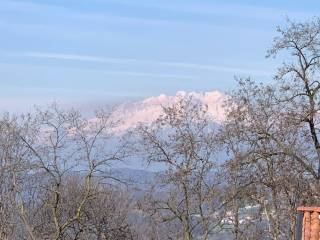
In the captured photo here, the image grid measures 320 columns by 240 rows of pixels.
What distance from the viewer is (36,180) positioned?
2330cm

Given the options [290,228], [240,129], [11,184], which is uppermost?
[240,129]

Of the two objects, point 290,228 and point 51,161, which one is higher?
Answer: point 51,161

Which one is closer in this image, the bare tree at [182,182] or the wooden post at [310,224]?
the wooden post at [310,224]

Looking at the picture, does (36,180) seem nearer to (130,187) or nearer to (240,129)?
(130,187)

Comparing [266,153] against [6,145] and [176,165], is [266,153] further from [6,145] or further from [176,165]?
[6,145]

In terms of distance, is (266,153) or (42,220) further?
(42,220)

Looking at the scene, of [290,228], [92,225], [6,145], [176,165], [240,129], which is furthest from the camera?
[92,225]

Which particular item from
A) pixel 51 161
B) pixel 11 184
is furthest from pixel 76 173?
pixel 11 184

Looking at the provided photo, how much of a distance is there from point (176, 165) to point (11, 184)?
238 inches

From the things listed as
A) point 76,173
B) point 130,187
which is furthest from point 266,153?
point 76,173

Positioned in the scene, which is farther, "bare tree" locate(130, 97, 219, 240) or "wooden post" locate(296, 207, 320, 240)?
"bare tree" locate(130, 97, 219, 240)

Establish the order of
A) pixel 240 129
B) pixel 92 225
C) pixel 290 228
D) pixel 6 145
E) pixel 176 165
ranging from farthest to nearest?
1. pixel 92 225
2. pixel 6 145
3. pixel 176 165
4. pixel 240 129
5. pixel 290 228

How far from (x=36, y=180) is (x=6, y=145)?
284cm

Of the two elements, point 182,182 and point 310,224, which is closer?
point 310,224
